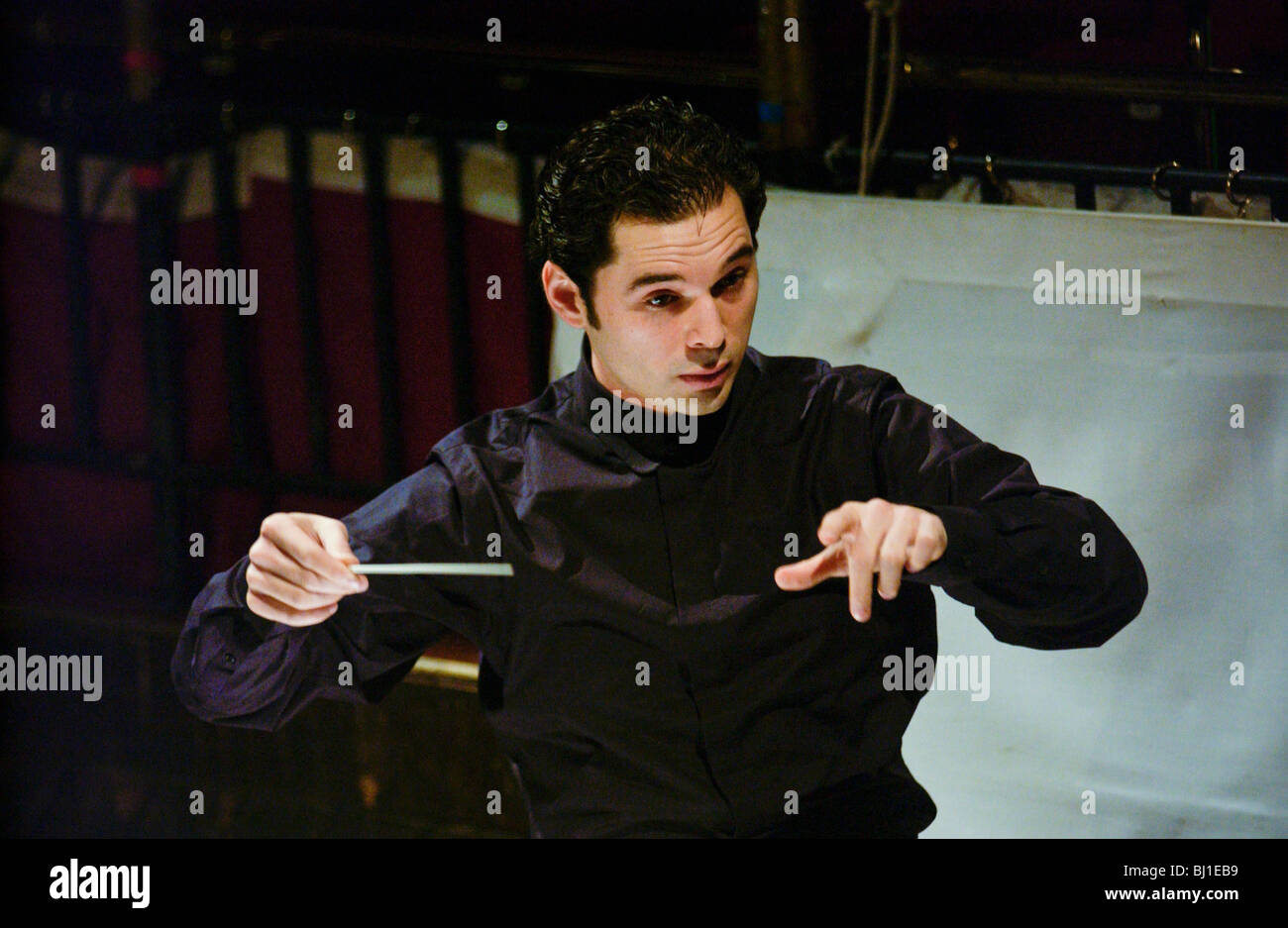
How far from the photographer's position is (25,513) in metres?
Result: 2.82

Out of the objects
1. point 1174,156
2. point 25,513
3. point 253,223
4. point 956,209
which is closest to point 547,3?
point 253,223

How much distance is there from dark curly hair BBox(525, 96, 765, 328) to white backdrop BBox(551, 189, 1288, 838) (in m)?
0.41

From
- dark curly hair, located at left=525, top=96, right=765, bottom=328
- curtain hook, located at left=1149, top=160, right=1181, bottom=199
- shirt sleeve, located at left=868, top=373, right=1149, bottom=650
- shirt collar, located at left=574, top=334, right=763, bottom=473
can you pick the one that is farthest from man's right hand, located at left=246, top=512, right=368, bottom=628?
curtain hook, located at left=1149, top=160, right=1181, bottom=199

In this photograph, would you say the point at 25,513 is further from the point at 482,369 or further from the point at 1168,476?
the point at 1168,476

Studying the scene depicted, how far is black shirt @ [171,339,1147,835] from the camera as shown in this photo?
2.03m

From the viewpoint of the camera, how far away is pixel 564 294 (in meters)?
2.05

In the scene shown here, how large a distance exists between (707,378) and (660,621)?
0.34 metres

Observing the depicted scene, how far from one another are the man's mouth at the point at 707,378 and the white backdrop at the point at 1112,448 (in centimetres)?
40

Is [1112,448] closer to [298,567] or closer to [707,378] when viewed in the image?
[707,378]

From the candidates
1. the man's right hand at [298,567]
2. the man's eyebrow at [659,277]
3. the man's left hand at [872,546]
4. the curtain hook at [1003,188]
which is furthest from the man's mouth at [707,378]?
the curtain hook at [1003,188]

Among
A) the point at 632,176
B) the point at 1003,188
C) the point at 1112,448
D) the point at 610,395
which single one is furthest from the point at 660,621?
the point at 1003,188

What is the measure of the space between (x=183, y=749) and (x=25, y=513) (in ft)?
1.78

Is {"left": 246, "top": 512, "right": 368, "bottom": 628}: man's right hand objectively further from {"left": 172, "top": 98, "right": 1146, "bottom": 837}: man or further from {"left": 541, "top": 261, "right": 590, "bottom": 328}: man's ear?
{"left": 541, "top": 261, "right": 590, "bottom": 328}: man's ear

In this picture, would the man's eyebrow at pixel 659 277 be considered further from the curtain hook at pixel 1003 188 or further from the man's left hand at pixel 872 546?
the curtain hook at pixel 1003 188
